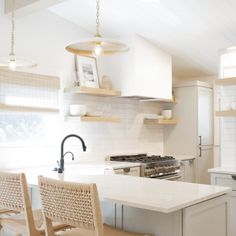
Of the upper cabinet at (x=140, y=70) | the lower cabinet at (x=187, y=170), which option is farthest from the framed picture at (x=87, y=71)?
the lower cabinet at (x=187, y=170)

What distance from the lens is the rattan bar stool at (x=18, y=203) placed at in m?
2.05

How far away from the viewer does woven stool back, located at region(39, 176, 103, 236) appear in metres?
1.64

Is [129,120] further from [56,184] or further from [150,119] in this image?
[56,184]

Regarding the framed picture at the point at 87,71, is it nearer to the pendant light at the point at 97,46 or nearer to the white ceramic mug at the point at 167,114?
the white ceramic mug at the point at 167,114

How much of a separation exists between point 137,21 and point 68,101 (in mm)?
1366

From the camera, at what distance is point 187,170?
548 cm

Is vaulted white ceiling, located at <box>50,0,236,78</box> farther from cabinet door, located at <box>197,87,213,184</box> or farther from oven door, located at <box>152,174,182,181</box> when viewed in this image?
oven door, located at <box>152,174,182,181</box>

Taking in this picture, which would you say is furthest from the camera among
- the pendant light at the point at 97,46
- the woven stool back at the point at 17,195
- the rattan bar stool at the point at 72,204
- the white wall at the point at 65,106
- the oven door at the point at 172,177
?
the oven door at the point at 172,177

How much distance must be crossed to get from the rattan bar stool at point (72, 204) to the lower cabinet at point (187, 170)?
3727mm

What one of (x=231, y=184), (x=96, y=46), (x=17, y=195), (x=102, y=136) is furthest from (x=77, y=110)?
(x=17, y=195)

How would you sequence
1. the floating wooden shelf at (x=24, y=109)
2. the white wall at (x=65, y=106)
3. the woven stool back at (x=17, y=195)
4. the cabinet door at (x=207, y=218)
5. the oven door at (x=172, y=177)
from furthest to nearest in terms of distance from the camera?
the oven door at (x=172, y=177), the white wall at (x=65, y=106), the floating wooden shelf at (x=24, y=109), the woven stool back at (x=17, y=195), the cabinet door at (x=207, y=218)

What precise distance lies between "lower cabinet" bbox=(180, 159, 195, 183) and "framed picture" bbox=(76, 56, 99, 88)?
1.92 meters

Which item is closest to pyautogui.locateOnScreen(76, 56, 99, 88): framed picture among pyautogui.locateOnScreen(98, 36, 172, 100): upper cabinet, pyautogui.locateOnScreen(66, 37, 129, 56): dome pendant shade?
pyautogui.locateOnScreen(98, 36, 172, 100): upper cabinet

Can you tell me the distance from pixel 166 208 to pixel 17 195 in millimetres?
990
